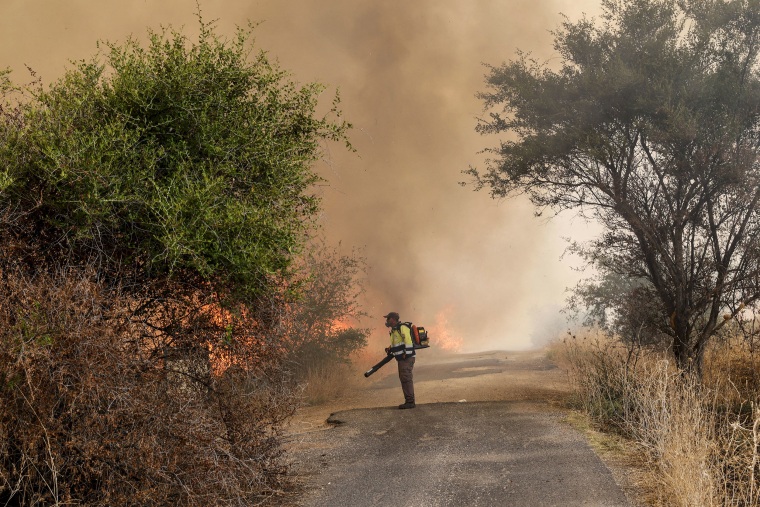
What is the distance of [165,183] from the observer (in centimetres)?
717

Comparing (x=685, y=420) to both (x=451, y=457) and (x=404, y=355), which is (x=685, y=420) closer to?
(x=451, y=457)

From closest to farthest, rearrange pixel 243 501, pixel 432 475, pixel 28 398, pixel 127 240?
1. pixel 28 398
2. pixel 127 240
3. pixel 243 501
4. pixel 432 475

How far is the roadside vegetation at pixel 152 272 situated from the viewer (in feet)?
18.9

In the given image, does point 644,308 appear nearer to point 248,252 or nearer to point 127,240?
point 248,252

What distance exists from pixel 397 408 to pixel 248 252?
27.3 ft

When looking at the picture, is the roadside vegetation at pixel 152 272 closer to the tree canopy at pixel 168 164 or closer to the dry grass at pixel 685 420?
the tree canopy at pixel 168 164

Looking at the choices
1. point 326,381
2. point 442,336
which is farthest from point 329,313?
point 442,336

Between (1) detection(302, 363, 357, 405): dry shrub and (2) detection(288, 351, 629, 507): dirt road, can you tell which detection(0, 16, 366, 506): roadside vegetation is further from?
(1) detection(302, 363, 357, 405): dry shrub

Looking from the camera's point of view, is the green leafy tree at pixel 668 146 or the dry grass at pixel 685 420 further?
the green leafy tree at pixel 668 146

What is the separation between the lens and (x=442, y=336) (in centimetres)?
5106

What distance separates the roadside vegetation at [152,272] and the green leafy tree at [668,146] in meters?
8.57

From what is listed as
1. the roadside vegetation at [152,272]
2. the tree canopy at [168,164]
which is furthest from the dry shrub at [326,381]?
the tree canopy at [168,164]

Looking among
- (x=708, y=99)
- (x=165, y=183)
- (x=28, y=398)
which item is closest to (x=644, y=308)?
(x=708, y=99)

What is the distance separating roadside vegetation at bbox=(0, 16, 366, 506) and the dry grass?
483 centimetres
